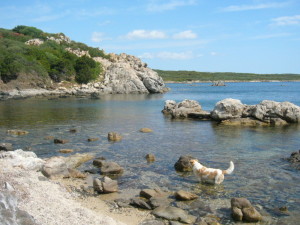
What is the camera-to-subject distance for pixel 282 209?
12141 millimetres

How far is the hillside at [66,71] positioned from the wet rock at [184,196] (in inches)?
2672

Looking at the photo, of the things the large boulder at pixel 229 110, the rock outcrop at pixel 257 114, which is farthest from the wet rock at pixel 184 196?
the large boulder at pixel 229 110

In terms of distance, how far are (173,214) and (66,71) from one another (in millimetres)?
84068

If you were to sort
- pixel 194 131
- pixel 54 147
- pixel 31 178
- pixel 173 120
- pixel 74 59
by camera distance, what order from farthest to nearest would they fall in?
pixel 74 59, pixel 173 120, pixel 194 131, pixel 54 147, pixel 31 178

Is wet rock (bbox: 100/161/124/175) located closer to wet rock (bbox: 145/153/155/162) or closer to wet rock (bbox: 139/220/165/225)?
wet rock (bbox: 145/153/155/162)

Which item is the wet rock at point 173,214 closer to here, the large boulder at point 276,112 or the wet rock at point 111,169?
the wet rock at point 111,169

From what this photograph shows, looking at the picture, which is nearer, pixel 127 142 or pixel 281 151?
pixel 281 151

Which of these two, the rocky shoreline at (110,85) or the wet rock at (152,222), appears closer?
the wet rock at (152,222)

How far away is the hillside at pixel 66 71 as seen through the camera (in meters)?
78.3

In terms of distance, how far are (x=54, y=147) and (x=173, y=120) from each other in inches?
713

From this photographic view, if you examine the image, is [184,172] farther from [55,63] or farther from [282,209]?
[55,63]

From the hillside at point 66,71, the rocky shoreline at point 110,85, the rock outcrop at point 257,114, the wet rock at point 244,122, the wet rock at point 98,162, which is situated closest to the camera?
the wet rock at point 98,162

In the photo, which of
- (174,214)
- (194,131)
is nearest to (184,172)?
(174,214)

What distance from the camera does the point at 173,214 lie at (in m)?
11.5
